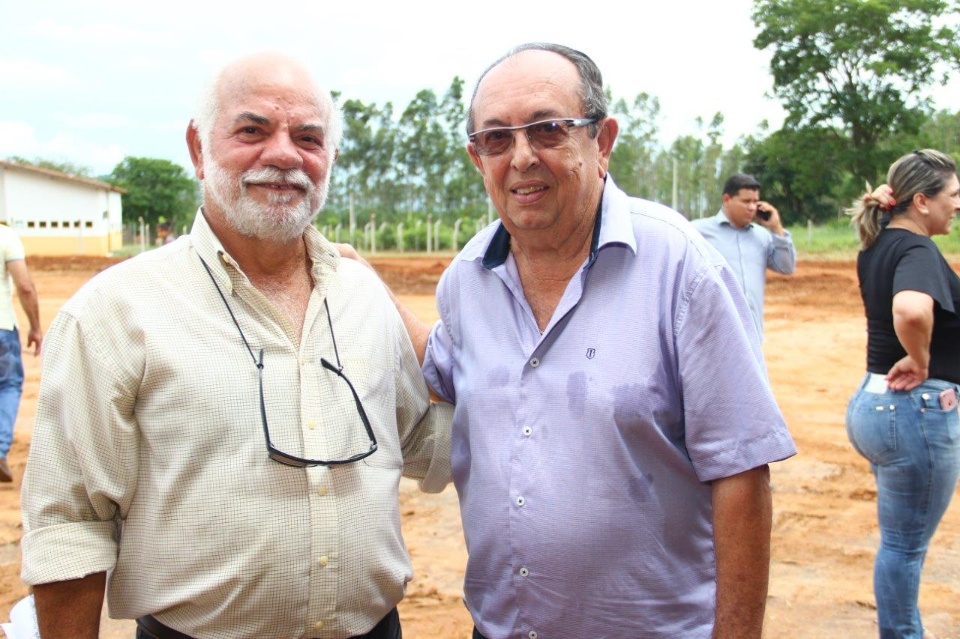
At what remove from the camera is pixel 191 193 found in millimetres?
65875

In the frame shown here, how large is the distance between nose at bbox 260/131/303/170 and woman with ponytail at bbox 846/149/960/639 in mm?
2434

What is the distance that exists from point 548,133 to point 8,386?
19.5 feet

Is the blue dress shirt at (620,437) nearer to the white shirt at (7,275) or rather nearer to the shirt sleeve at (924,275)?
the shirt sleeve at (924,275)

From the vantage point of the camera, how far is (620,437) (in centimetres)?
204

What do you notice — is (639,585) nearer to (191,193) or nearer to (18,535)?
(18,535)

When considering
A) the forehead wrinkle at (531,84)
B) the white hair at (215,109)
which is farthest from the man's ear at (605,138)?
the white hair at (215,109)

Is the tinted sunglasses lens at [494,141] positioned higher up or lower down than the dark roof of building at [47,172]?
lower down

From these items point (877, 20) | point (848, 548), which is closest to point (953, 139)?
point (877, 20)

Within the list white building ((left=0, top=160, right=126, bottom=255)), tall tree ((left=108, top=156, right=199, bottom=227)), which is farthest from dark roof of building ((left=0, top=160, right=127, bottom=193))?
tall tree ((left=108, top=156, right=199, bottom=227))

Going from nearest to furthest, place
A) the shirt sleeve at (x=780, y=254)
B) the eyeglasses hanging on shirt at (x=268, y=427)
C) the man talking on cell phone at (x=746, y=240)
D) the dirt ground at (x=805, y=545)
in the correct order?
the eyeglasses hanging on shirt at (x=268, y=427), the dirt ground at (x=805, y=545), the man talking on cell phone at (x=746, y=240), the shirt sleeve at (x=780, y=254)

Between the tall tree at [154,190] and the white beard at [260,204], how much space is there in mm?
60293

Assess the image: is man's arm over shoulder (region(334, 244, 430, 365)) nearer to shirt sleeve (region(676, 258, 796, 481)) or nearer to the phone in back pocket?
shirt sleeve (region(676, 258, 796, 481))

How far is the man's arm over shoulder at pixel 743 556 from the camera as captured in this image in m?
2.01

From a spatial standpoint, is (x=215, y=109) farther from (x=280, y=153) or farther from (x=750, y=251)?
(x=750, y=251)
